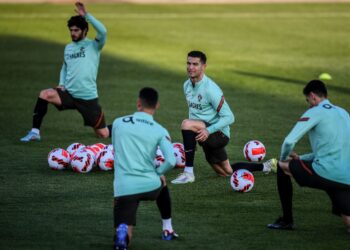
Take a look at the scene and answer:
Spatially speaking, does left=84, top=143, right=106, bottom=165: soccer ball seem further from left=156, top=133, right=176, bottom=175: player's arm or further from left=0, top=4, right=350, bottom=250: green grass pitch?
left=156, top=133, right=176, bottom=175: player's arm

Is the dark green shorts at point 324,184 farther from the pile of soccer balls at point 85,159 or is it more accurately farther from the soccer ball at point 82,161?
the soccer ball at point 82,161

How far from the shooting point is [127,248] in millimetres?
9992

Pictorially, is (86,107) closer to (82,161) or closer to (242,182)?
(82,161)

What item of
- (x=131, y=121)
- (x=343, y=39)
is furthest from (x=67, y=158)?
(x=343, y=39)

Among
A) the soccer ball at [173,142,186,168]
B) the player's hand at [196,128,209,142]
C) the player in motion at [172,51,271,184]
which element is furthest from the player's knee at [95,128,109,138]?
the player's hand at [196,128,209,142]

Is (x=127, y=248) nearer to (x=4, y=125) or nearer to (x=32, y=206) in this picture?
(x=32, y=206)

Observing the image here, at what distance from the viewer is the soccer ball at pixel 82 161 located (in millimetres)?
13906

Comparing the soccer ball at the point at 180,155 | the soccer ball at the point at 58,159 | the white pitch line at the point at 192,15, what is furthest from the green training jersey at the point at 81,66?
the white pitch line at the point at 192,15

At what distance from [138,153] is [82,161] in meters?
4.09

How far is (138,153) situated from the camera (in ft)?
32.7

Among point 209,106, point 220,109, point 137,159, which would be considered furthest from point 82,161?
point 137,159

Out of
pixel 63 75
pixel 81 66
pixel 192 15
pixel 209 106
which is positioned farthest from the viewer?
pixel 192 15

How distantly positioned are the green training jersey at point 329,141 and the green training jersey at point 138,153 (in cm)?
157

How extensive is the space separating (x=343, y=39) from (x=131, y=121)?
22623 millimetres
